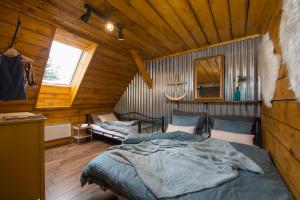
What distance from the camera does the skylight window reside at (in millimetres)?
3127

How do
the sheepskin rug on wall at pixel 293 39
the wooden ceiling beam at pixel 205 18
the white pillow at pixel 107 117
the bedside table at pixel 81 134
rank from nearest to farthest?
the sheepskin rug on wall at pixel 293 39 < the wooden ceiling beam at pixel 205 18 < the bedside table at pixel 81 134 < the white pillow at pixel 107 117

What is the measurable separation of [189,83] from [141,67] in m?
1.15

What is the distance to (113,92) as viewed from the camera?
4.27 meters

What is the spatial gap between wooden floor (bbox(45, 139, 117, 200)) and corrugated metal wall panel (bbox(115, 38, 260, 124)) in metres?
1.42

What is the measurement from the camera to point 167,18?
2018mm

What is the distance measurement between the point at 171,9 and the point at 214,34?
1.07 meters

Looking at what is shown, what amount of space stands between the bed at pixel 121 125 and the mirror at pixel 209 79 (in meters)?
1.09

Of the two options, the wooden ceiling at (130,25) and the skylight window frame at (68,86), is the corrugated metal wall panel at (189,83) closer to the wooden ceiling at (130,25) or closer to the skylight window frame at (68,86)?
the wooden ceiling at (130,25)

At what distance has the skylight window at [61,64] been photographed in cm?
313

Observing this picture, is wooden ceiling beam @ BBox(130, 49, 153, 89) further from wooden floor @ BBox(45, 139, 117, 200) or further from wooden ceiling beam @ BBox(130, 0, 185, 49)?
wooden floor @ BBox(45, 139, 117, 200)

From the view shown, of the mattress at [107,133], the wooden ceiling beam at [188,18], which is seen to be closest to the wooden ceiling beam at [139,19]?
the wooden ceiling beam at [188,18]

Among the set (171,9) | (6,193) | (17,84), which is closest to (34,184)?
(6,193)

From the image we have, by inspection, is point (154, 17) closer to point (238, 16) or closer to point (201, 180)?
point (238, 16)

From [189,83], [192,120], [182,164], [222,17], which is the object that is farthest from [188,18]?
[182,164]
